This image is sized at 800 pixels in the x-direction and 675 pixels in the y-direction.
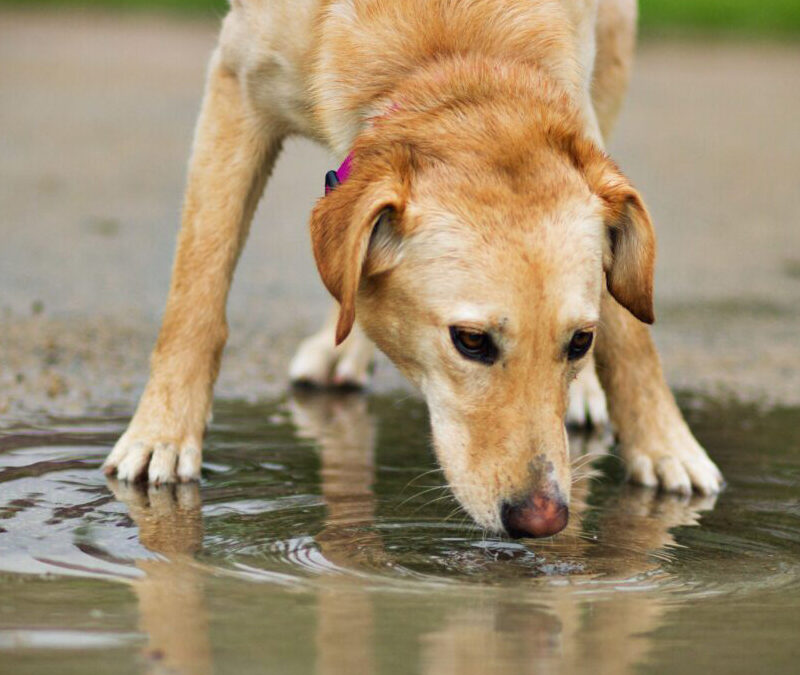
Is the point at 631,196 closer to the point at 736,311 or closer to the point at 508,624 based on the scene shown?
the point at 508,624

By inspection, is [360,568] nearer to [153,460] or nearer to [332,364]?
[153,460]

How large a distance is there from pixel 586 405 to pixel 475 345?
193 cm

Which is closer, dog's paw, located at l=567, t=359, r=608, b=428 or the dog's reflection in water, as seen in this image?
the dog's reflection in water

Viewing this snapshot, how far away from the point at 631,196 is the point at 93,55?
1432 centimetres

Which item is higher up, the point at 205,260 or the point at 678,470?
the point at 205,260

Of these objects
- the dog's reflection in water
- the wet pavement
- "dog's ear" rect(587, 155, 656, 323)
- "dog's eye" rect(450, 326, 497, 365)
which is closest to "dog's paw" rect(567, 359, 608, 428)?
the wet pavement

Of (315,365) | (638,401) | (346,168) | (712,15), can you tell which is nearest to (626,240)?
(346,168)

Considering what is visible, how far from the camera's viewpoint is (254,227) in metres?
9.66

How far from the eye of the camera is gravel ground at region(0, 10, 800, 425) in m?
6.35

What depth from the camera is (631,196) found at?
4230 millimetres

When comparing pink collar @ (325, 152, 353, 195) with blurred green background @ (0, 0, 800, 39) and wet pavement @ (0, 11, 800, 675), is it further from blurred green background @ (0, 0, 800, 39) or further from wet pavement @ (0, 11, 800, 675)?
blurred green background @ (0, 0, 800, 39)

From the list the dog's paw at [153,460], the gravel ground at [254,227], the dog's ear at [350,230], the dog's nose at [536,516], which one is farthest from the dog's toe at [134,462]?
the dog's nose at [536,516]

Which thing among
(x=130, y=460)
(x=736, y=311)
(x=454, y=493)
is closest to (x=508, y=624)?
(x=454, y=493)

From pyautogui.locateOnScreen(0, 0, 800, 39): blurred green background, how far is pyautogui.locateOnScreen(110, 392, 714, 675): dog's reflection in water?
1647cm
